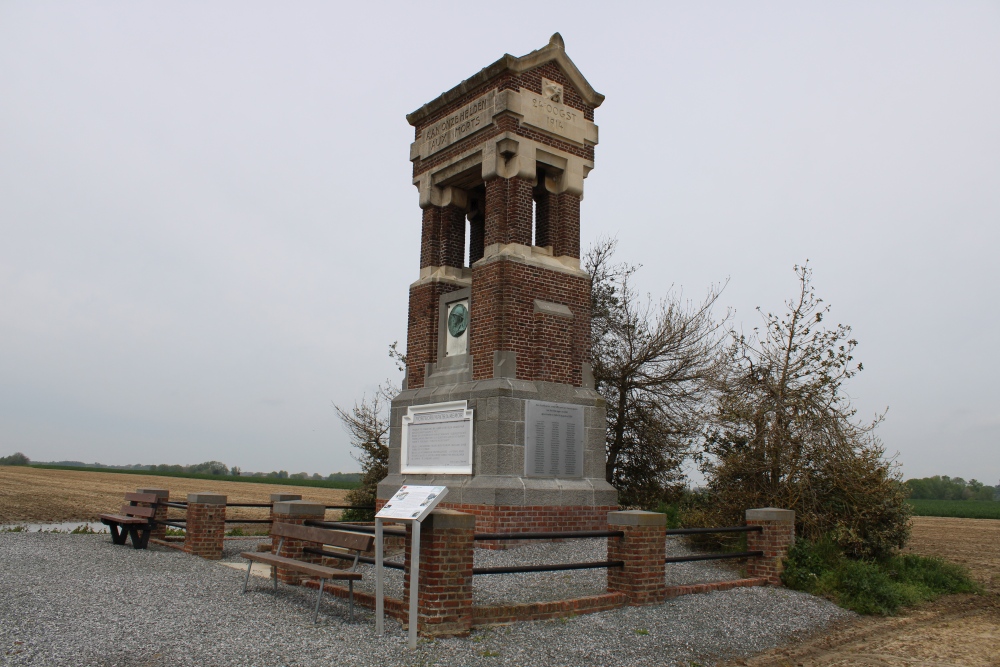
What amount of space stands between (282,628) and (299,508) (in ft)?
7.89

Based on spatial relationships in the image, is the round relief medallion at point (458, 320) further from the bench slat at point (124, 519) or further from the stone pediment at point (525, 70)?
the bench slat at point (124, 519)

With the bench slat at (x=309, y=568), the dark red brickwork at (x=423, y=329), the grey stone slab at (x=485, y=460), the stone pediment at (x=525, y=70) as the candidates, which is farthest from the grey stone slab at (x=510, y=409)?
the stone pediment at (x=525, y=70)

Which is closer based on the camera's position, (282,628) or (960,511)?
(282,628)

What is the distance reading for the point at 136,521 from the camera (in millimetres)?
12211

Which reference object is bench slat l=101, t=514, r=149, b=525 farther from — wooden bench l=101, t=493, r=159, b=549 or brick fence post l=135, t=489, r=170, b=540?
brick fence post l=135, t=489, r=170, b=540

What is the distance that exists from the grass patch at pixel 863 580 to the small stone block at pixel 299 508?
20.3 ft

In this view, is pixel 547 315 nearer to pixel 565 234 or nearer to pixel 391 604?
pixel 565 234

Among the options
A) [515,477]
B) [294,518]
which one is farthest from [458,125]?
[294,518]

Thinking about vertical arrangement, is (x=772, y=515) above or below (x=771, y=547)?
above

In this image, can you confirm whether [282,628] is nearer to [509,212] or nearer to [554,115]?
[509,212]

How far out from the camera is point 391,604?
7.64 meters

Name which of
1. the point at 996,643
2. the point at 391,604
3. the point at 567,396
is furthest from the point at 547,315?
the point at 996,643

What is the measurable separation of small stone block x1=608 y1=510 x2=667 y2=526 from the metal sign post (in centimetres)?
275

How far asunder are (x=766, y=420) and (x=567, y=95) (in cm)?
674
